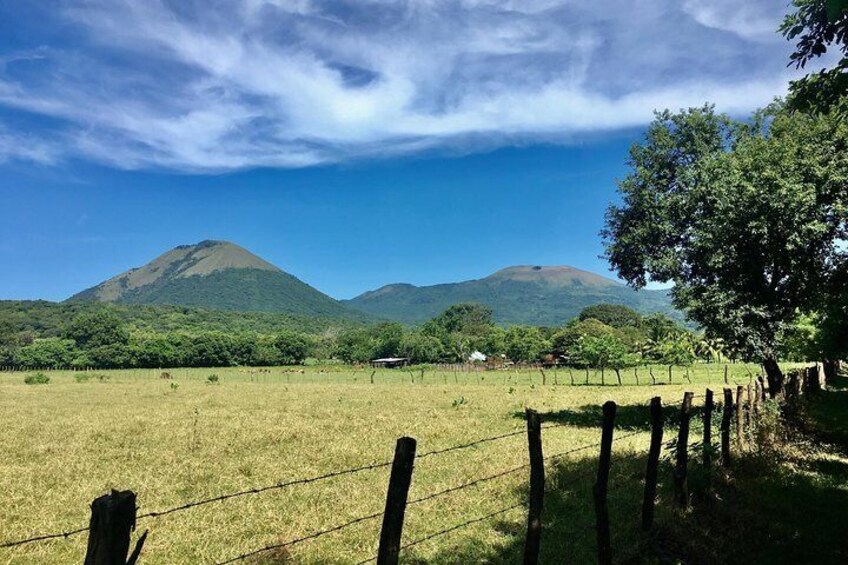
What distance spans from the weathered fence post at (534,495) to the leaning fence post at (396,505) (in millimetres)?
2071

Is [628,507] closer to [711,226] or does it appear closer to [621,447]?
[621,447]

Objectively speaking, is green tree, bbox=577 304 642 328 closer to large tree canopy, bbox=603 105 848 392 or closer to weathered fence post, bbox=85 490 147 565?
large tree canopy, bbox=603 105 848 392

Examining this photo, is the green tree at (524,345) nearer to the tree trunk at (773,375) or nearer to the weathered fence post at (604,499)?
the tree trunk at (773,375)

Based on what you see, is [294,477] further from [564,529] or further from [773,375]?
[773,375]

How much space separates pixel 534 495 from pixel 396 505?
→ 100.0 inches

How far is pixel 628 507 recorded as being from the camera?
1102cm

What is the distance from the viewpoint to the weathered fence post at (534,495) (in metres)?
6.68

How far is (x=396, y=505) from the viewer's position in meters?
5.28

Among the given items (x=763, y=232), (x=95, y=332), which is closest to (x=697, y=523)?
(x=763, y=232)

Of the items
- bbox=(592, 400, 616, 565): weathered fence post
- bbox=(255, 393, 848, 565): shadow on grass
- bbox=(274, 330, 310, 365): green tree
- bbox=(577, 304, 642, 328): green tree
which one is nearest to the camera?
bbox=(592, 400, 616, 565): weathered fence post

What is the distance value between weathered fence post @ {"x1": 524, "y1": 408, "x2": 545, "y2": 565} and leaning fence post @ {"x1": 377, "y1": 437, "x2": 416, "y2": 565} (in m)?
2.07

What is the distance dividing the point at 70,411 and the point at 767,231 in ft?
127

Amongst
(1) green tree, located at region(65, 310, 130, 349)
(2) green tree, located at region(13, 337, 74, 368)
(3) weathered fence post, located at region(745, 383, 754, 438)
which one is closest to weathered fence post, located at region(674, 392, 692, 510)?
(3) weathered fence post, located at region(745, 383, 754, 438)

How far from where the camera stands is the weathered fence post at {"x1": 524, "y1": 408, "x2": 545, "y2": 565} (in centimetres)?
668
